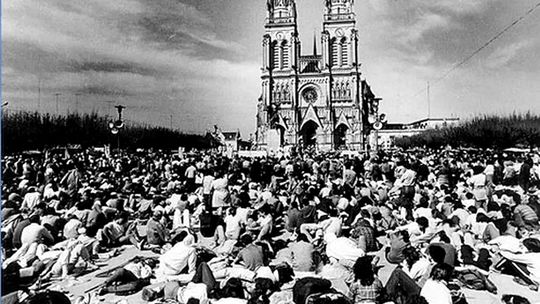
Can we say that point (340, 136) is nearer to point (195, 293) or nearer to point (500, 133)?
point (500, 133)

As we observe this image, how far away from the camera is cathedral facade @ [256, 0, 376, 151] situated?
6675cm

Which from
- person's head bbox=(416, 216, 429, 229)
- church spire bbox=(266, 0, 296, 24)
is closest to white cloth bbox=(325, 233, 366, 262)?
person's head bbox=(416, 216, 429, 229)

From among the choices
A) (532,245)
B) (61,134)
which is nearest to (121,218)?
(532,245)

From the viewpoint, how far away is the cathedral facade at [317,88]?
219 feet

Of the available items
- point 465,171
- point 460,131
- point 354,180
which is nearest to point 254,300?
point 354,180

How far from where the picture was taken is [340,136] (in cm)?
6838

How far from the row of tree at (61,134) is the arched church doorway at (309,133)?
72.3ft

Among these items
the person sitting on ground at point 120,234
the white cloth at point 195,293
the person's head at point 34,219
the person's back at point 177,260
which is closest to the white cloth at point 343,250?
the person's back at point 177,260

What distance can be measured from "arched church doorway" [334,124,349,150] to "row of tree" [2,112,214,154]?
26354 mm

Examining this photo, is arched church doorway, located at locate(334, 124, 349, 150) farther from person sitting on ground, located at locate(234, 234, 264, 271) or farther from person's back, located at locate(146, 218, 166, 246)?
person sitting on ground, located at locate(234, 234, 264, 271)

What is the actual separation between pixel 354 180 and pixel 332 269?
992 centimetres

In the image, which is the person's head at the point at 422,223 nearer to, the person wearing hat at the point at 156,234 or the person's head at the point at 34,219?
the person wearing hat at the point at 156,234

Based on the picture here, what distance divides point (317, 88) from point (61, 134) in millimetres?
42381

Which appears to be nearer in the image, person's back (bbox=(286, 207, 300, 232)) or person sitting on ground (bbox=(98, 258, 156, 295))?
person sitting on ground (bbox=(98, 258, 156, 295))
